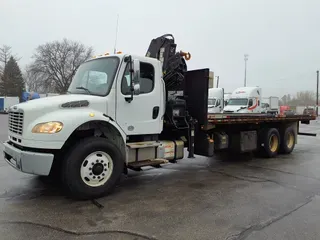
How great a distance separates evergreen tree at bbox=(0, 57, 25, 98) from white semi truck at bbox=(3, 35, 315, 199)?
59102mm

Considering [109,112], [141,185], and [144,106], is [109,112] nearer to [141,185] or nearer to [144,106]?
[144,106]

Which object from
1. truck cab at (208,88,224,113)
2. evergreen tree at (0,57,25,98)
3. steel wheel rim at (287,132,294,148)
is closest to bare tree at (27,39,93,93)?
evergreen tree at (0,57,25,98)

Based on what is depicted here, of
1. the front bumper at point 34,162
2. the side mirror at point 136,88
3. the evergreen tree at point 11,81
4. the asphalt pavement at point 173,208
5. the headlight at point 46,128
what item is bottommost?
the asphalt pavement at point 173,208

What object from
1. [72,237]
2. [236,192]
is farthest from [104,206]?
[236,192]

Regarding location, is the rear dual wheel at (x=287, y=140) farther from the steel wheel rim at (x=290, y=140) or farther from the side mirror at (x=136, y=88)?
the side mirror at (x=136, y=88)

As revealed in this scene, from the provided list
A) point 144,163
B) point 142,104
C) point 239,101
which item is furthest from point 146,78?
point 239,101

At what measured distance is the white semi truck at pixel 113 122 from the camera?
4738mm

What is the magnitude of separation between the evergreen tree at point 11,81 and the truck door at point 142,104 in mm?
59624

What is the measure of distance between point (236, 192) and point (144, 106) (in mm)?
2552

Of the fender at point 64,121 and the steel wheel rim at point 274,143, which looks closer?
the fender at point 64,121

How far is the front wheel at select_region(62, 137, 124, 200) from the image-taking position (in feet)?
15.8

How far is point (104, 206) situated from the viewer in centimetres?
477

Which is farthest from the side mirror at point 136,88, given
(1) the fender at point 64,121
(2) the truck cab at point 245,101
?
(2) the truck cab at point 245,101

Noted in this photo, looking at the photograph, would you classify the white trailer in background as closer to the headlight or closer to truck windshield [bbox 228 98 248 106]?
truck windshield [bbox 228 98 248 106]
